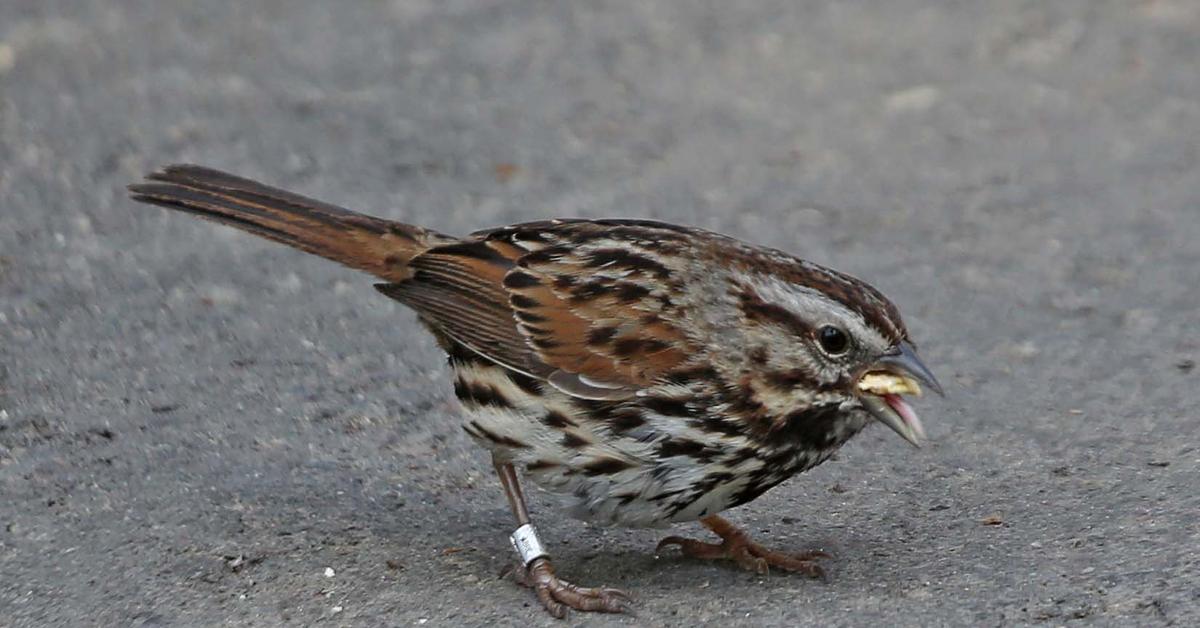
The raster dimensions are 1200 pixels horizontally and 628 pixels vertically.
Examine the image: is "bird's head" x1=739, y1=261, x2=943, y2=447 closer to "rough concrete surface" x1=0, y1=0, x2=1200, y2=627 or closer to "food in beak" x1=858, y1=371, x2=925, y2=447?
"food in beak" x1=858, y1=371, x2=925, y2=447

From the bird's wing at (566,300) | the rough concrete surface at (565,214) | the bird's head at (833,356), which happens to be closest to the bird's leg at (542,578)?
the rough concrete surface at (565,214)

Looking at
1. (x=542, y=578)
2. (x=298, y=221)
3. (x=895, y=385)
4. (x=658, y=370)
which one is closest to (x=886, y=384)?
(x=895, y=385)

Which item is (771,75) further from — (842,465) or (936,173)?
(842,465)

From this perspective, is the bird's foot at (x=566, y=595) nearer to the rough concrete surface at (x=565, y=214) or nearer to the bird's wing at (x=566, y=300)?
the rough concrete surface at (x=565, y=214)

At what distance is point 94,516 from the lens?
5.34 meters

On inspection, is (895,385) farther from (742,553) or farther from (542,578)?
(542,578)

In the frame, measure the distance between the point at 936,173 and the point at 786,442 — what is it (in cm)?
382

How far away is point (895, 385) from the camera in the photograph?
473 cm

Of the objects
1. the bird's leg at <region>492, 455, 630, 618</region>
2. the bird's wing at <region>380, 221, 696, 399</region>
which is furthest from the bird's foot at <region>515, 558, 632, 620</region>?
the bird's wing at <region>380, 221, 696, 399</region>

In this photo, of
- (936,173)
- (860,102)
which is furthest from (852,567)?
(860,102)

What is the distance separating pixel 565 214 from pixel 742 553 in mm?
2951

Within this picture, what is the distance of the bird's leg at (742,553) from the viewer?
5.06 m

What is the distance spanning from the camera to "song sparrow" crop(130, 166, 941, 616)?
15.4ft

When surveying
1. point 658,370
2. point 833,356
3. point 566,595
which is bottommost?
point 566,595
